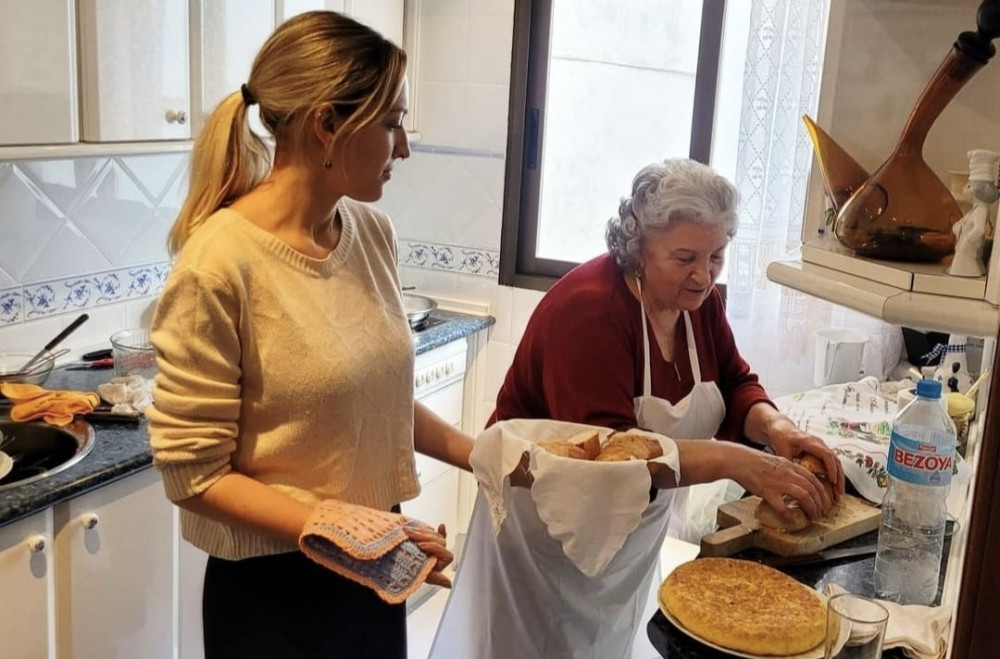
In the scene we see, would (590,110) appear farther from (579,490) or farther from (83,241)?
(579,490)

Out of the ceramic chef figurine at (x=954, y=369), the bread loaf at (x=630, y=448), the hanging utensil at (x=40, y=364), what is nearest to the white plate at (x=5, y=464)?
the hanging utensil at (x=40, y=364)

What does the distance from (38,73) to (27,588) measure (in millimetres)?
910

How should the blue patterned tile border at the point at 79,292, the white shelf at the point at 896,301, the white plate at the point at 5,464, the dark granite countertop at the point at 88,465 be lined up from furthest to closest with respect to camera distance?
the blue patterned tile border at the point at 79,292, the white plate at the point at 5,464, the dark granite countertop at the point at 88,465, the white shelf at the point at 896,301

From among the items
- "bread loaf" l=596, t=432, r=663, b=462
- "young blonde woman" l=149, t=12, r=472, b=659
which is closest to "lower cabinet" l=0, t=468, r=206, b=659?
"young blonde woman" l=149, t=12, r=472, b=659

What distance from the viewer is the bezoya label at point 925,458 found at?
1.35 metres

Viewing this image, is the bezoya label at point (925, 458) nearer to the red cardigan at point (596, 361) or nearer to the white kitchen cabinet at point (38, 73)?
the red cardigan at point (596, 361)

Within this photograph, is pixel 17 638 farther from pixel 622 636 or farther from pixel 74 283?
pixel 622 636

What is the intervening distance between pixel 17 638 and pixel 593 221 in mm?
2068

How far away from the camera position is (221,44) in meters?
2.19

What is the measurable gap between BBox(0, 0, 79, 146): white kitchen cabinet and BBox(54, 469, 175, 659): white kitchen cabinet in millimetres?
663

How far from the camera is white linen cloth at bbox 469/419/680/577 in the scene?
1494 millimetres

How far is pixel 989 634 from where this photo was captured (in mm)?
619

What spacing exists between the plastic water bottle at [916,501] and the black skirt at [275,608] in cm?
78

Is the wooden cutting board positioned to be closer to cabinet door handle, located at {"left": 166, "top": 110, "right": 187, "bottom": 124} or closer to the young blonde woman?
the young blonde woman
